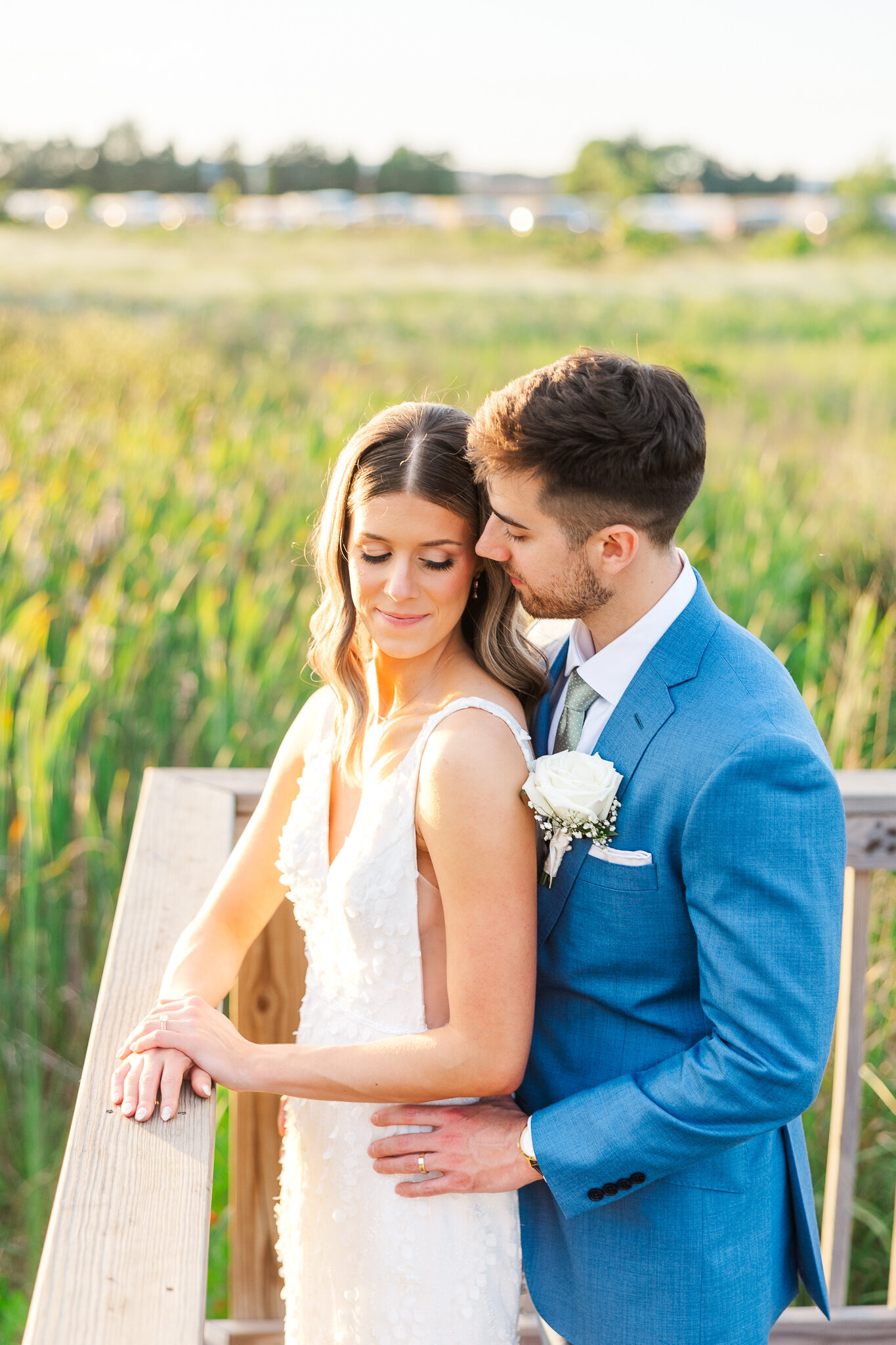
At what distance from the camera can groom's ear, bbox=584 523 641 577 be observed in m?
1.39

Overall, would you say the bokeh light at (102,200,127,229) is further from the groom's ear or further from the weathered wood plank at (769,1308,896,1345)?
the weathered wood plank at (769,1308,896,1345)

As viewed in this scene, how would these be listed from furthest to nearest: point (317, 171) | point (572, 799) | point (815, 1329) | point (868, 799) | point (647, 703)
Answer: point (317, 171)
point (815, 1329)
point (868, 799)
point (647, 703)
point (572, 799)

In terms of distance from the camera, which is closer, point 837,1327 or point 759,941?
point 759,941

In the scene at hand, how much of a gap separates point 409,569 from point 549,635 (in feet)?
1.38

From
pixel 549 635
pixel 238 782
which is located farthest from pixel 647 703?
pixel 238 782

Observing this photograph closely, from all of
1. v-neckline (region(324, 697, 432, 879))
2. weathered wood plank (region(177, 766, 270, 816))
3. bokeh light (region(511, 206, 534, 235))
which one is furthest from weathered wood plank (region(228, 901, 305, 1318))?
bokeh light (region(511, 206, 534, 235))

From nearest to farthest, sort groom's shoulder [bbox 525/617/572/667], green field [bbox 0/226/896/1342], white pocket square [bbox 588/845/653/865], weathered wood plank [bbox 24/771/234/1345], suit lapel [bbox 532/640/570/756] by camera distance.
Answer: weathered wood plank [bbox 24/771/234/1345], white pocket square [bbox 588/845/653/865], suit lapel [bbox 532/640/570/756], groom's shoulder [bbox 525/617/572/667], green field [bbox 0/226/896/1342]

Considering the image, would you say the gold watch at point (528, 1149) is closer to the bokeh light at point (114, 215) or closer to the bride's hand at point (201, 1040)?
the bride's hand at point (201, 1040)

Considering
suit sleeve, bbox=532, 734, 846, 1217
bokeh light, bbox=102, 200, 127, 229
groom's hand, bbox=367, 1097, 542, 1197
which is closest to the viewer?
suit sleeve, bbox=532, 734, 846, 1217

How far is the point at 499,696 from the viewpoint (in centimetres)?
156

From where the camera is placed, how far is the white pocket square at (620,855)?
134 centimetres

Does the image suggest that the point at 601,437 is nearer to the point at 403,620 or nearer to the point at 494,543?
the point at 494,543

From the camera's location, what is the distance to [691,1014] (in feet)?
4.59

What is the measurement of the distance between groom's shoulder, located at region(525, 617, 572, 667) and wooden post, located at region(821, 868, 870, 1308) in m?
0.68
